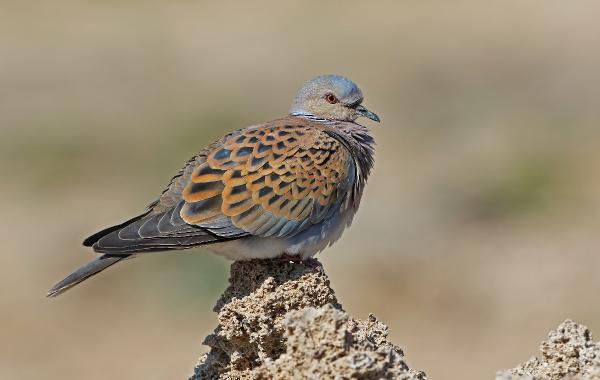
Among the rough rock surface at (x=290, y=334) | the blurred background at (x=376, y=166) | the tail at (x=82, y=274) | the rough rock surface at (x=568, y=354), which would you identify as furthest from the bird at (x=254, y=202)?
the blurred background at (x=376, y=166)

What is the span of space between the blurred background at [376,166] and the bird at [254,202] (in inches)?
174

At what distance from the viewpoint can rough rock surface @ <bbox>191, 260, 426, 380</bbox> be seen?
A: 4891 millimetres

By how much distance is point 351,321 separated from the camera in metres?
5.72

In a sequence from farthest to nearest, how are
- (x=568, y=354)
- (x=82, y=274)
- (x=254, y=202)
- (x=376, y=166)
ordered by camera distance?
(x=376, y=166) → (x=254, y=202) → (x=82, y=274) → (x=568, y=354)

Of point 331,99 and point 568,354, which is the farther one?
point 331,99

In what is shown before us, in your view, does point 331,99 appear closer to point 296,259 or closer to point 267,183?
point 267,183

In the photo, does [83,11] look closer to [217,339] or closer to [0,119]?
[0,119]

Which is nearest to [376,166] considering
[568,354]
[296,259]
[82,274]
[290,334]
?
[296,259]

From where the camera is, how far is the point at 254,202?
6812 millimetres

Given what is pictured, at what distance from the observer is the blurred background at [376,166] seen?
504 inches

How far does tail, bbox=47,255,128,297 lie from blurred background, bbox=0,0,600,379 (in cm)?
468

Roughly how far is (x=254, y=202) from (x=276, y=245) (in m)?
0.31

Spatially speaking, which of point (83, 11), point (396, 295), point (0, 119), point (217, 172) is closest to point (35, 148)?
point (0, 119)

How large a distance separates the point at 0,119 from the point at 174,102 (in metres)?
2.92
